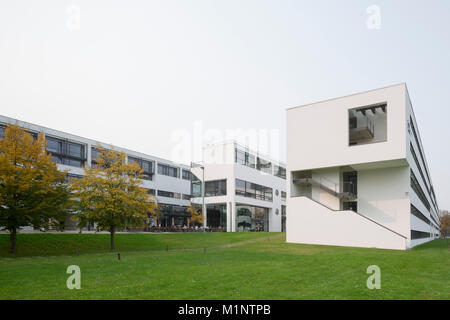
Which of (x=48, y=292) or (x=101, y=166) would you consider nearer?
(x=48, y=292)

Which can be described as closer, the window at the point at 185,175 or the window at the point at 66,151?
the window at the point at 66,151

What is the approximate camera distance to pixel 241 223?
217ft

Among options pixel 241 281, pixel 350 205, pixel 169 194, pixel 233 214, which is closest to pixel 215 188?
pixel 233 214

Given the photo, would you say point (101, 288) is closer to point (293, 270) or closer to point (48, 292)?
point (48, 292)

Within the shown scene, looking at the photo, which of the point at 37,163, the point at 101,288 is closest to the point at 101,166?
the point at 37,163

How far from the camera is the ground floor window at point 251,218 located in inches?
2581

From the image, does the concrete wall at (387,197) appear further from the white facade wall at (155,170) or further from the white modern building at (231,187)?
the white facade wall at (155,170)

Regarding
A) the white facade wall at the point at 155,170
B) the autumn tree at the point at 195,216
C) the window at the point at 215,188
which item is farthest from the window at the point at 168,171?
the autumn tree at the point at 195,216

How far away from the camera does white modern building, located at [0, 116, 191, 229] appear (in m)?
50.3

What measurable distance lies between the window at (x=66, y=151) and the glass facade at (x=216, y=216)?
23.0m

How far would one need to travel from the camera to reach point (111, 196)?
29469 millimetres

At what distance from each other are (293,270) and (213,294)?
561 cm

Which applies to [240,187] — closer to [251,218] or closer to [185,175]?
[251,218]

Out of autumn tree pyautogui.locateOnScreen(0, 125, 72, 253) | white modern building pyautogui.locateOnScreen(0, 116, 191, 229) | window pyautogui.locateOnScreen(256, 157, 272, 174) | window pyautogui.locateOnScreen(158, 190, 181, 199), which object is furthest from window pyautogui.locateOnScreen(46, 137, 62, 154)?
window pyautogui.locateOnScreen(256, 157, 272, 174)
